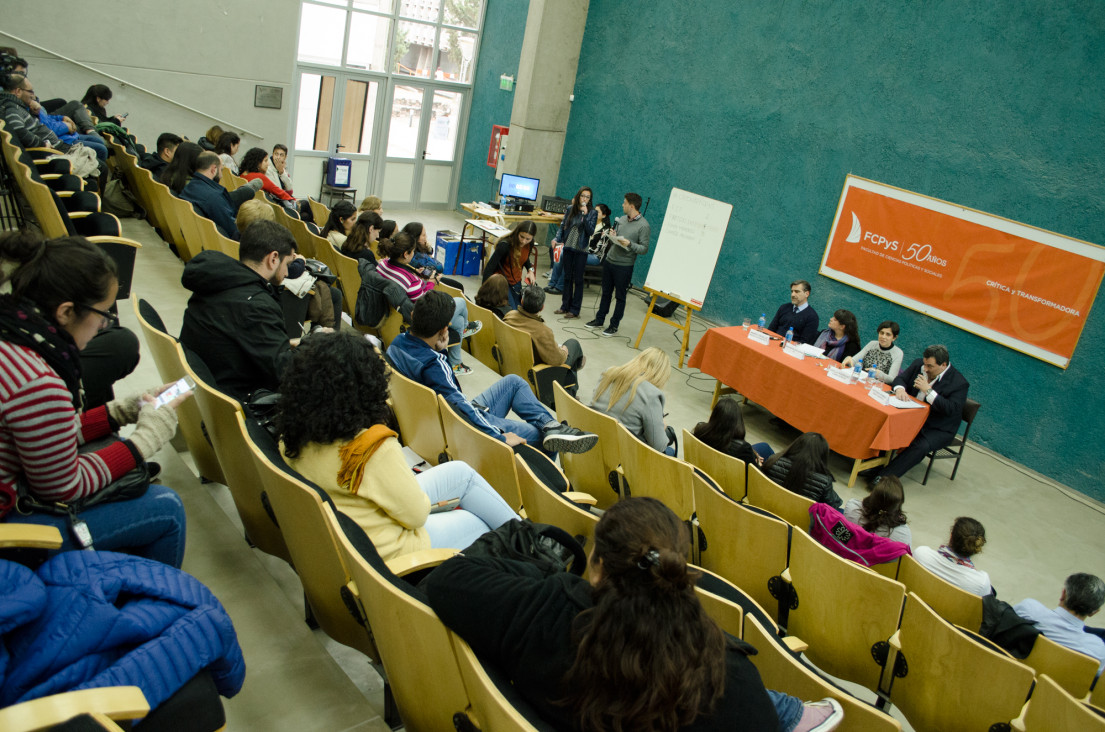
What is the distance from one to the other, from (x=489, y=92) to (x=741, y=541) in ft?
33.3

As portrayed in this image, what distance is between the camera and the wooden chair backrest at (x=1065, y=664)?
9.02 feet

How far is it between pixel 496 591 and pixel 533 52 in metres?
9.93

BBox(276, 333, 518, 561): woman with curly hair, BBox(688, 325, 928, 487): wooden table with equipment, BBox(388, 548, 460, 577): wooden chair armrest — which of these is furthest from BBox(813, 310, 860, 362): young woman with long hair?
BBox(388, 548, 460, 577): wooden chair armrest

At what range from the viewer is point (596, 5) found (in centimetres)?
1036

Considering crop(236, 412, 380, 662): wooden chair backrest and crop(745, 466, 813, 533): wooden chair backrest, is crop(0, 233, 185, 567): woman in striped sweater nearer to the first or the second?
crop(236, 412, 380, 662): wooden chair backrest

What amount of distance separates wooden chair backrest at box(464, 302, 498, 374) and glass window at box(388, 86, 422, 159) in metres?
7.12

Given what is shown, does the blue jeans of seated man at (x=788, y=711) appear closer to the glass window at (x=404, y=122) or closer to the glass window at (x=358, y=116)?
the glass window at (x=358, y=116)

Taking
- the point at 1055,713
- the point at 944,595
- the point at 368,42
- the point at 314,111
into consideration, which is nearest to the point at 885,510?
the point at 944,595

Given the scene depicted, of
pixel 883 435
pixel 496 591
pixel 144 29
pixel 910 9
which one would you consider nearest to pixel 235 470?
pixel 496 591

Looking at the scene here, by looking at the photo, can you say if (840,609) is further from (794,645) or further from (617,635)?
(617,635)

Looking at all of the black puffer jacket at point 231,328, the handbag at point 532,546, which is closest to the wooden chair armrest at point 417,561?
the handbag at point 532,546

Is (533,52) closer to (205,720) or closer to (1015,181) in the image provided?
(1015,181)

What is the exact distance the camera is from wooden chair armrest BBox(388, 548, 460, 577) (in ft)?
6.44

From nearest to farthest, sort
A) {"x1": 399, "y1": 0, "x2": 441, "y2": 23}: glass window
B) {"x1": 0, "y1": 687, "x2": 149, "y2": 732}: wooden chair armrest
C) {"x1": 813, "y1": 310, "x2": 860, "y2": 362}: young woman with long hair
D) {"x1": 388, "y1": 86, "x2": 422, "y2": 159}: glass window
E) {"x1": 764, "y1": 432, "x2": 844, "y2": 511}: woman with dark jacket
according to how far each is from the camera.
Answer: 1. {"x1": 0, "y1": 687, "x2": 149, "y2": 732}: wooden chair armrest
2. {"x1": 764, "y1": 432, "x2": 844, "y2": 511}: woman with dark jacket
3. {"x1": 813, "y1": 310, "x2": 860, "y2": 362}: young woman with long hair
4. {"x1": 399, "y1": 0, "x2": 441, "y2": 23}: glass window
5. {"x1": 388, "y1": 86, "x2": 422, "y2": 159}: glass window
